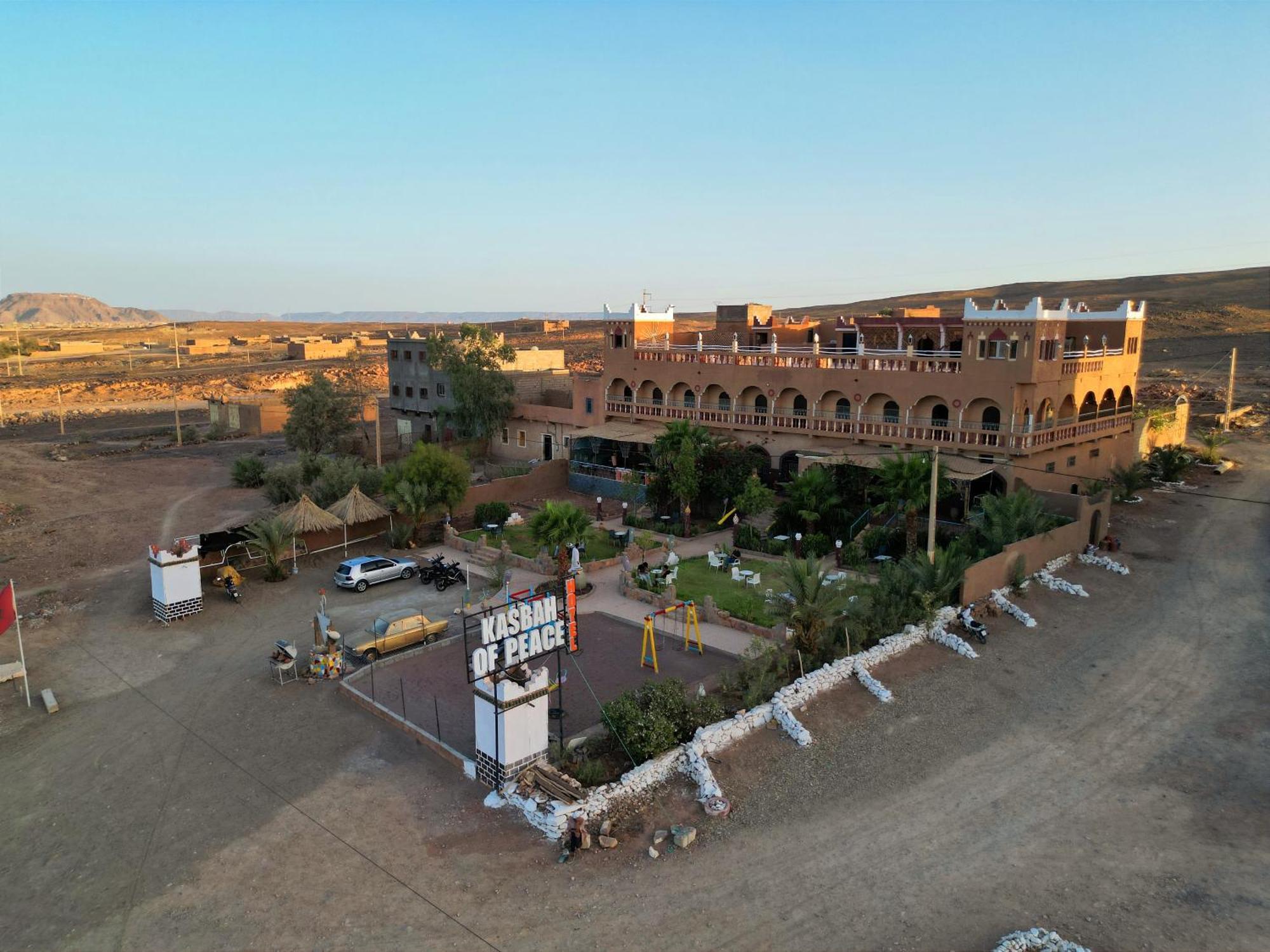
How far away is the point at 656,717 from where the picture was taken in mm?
15406

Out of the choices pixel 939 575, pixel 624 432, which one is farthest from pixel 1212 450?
pixel 939 575

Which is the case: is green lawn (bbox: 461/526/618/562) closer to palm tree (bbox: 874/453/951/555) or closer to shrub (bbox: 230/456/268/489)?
palm tree (bbox: 874/453/951/555)

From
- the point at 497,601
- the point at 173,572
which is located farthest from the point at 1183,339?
the point at 173,572

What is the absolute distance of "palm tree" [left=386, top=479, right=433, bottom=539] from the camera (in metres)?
29.9

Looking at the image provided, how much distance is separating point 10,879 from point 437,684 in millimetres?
8115

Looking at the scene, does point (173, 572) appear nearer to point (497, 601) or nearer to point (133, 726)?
point (133, 726)

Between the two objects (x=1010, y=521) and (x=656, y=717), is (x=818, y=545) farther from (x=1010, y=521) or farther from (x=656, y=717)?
(x=656, y=717)

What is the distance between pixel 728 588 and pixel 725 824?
464 inches

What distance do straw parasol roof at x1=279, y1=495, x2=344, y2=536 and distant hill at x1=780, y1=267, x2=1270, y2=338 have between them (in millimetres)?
61436

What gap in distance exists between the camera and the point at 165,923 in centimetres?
1162

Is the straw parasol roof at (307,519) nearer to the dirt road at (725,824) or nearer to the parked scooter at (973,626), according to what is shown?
the dirt road at (725,824)

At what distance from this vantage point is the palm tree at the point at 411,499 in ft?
98.1

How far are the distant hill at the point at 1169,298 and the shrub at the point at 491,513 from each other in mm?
54631

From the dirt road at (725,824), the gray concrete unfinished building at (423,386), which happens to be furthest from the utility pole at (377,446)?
the dirt road at (725,824)
